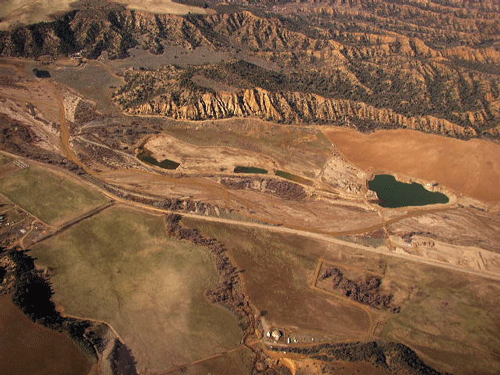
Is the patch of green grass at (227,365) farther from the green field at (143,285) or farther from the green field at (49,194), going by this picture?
the green field at (49,194)

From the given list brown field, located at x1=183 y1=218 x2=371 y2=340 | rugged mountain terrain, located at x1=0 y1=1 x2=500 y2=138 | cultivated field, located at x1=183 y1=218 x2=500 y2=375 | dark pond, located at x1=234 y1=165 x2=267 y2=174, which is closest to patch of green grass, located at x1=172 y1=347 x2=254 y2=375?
brown field, located at x1=183 y1=218 x2=371 y2=340

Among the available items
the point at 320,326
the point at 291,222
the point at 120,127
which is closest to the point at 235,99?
the point at 120,127

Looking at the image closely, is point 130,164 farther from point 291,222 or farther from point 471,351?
point 471,351

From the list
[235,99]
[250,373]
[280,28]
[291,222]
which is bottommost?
[250,373]

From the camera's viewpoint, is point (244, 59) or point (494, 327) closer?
point (494, 327)

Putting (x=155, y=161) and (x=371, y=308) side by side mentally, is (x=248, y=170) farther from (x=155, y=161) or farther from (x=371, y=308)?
(x=371, y=308)

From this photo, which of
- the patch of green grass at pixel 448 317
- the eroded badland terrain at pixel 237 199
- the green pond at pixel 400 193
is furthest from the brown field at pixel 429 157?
the patch of green grass at pixel 448 317
